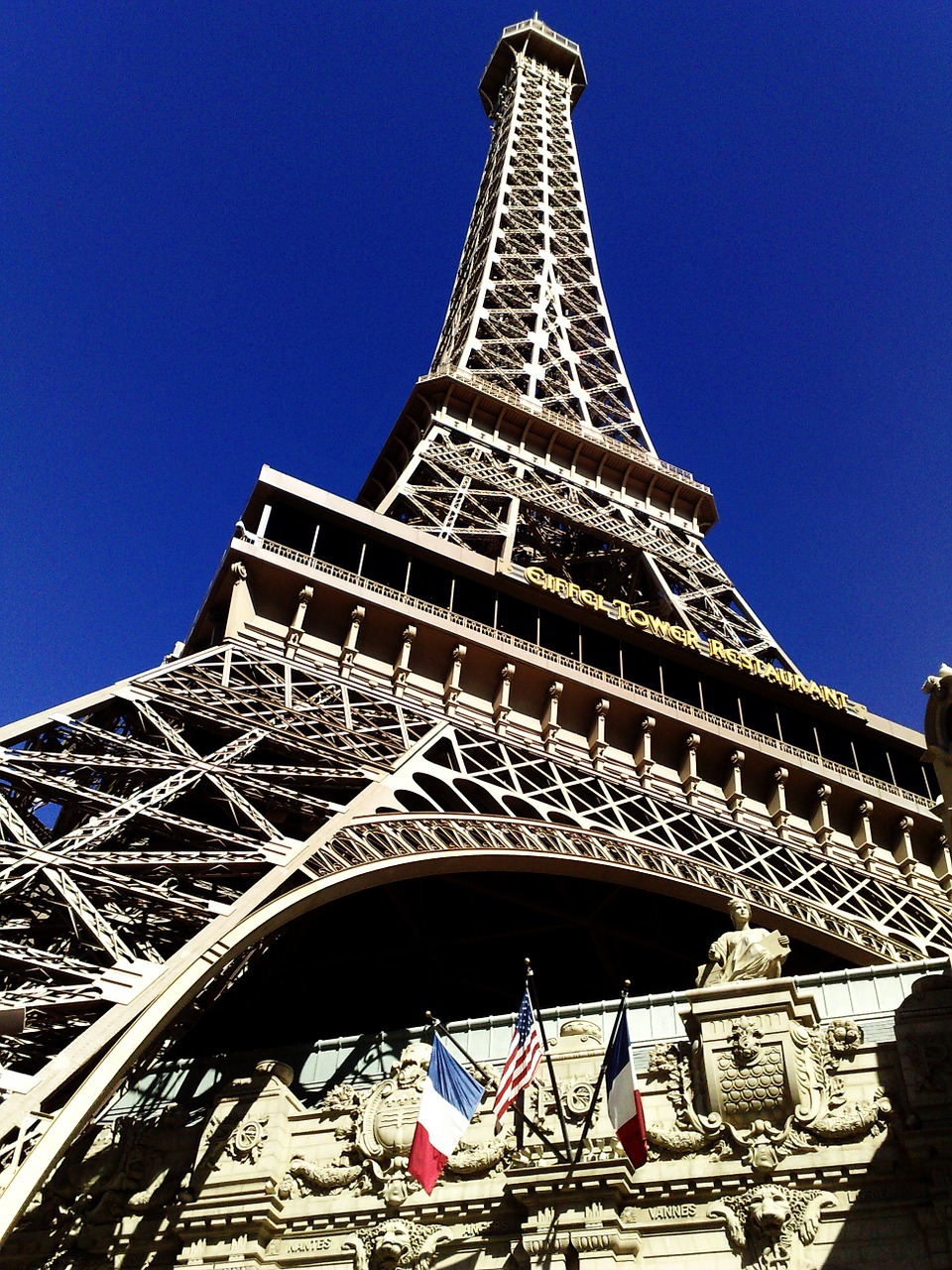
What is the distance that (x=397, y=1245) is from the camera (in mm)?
20797

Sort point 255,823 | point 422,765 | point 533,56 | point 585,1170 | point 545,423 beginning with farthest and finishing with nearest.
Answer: point 533,56 → point 545,423 → point 422,765 → point 255,823 → point 585,1170

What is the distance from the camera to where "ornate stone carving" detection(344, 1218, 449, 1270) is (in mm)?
20688

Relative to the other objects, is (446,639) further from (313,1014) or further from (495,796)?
(313,1014)

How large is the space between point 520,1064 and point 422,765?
33.4 ft

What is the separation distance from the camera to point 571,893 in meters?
38.2


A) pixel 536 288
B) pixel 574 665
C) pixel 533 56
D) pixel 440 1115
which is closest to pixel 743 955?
pixel 440 1115

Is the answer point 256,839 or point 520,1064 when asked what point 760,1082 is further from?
point 256,839

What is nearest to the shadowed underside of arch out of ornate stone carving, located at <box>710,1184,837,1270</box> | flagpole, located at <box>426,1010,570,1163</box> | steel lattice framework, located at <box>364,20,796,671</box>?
flagpole, located at <box>426,1010,570,1163</box>

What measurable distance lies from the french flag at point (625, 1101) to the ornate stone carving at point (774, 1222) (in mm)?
1832

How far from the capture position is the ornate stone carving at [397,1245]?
2069 cm

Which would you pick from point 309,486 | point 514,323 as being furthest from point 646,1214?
point 514,323

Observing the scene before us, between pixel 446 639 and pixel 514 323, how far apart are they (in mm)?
40854

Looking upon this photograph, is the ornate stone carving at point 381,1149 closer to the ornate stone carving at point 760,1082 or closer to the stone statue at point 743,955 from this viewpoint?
the ornate stone carving at point 760,1082

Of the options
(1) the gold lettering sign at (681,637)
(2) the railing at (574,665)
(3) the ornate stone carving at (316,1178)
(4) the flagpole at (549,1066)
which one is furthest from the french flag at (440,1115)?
(1) the gold lettering sign at (681,637)
